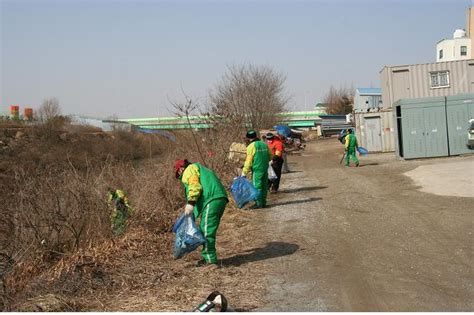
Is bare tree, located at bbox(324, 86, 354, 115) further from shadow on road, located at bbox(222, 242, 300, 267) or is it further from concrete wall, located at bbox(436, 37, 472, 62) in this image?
shadow on road, located at bbox(222, 242, 300, 267)

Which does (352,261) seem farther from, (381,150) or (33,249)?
(381,150)

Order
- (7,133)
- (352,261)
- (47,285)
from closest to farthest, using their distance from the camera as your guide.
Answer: (47,285)
(352,261)
(7,133)

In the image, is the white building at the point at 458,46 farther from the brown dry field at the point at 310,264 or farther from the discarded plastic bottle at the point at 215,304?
the discarded plastic bottle at the point at 215,304

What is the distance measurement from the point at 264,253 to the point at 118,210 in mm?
3657

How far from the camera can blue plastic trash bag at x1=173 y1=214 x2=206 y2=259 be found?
7.29m

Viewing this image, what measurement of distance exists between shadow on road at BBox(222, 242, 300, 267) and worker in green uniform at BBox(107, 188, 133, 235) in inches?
111

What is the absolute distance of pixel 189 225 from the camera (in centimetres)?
730

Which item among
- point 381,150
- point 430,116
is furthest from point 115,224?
point 381,150

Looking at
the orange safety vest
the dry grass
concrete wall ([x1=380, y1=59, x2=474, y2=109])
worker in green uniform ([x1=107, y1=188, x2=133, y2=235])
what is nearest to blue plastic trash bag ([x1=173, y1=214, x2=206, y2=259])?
the dry grass

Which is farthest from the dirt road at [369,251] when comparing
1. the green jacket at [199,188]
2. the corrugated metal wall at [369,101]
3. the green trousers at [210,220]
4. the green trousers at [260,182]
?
the corrugated metal wall at [369,101]

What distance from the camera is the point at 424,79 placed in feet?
112

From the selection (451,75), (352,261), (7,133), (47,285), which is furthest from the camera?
(7,133)

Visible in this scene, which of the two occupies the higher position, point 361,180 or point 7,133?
point 7,133

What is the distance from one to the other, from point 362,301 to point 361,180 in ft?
38.4
